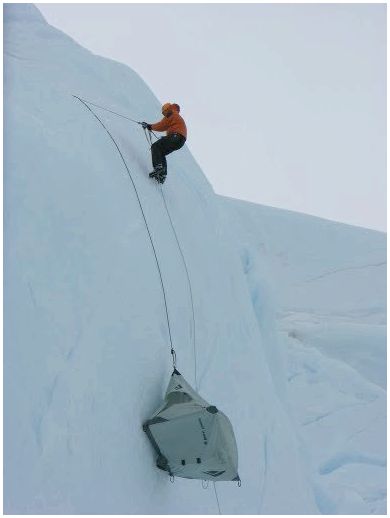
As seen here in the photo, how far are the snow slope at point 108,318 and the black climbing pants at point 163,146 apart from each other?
0.18 meters

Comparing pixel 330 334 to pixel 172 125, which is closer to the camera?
pixel 172 125

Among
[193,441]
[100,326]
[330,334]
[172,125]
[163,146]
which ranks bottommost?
[193,441]

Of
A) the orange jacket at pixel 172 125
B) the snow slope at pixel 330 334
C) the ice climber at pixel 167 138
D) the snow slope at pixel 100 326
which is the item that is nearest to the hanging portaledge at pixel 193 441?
the snow slope at pixel 100 326

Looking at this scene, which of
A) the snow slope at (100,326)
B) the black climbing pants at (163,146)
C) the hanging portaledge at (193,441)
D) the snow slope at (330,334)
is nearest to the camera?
the snow slope at (100,326)

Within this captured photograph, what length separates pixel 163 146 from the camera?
619 centimetres

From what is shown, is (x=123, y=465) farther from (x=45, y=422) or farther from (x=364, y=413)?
(x=364, y=413)

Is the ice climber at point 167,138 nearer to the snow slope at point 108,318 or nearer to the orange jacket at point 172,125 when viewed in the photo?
the orange jacket at point 172,125

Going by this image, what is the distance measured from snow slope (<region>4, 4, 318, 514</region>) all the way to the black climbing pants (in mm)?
197

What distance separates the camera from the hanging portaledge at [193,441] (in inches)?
161

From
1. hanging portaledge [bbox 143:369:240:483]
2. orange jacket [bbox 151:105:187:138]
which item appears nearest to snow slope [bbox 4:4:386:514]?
hanging portaledge [bbox 143:369:240:483]

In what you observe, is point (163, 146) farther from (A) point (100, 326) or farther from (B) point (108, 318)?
(A) point (100, 326)

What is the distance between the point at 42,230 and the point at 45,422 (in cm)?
130

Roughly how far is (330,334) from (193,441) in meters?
13.3

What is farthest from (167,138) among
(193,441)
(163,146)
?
(193,441)
